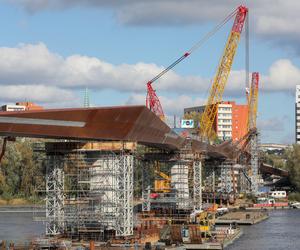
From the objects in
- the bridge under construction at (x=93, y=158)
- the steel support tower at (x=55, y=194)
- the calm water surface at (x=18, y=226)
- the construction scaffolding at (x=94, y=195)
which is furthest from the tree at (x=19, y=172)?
the construction scaffolding at (x=94, y=195)

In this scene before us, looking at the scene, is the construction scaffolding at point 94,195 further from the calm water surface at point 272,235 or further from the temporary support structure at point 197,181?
the temporary support structure at point 197,181

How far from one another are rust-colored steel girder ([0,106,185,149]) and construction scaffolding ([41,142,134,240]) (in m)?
2.70

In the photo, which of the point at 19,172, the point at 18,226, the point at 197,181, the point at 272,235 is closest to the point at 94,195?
the point at 272,235

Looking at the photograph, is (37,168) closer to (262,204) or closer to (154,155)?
(262,204)

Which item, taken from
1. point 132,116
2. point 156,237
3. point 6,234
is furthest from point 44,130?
point 6,234

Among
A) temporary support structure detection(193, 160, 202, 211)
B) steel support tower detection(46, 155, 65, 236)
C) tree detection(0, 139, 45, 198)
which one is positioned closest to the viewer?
steel support tower detection(46, 155, 65, 236)

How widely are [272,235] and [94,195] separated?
3188cm

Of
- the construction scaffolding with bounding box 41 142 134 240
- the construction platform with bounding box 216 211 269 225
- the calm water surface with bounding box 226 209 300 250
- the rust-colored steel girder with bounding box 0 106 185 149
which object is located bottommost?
the calm water surface with bounding box 226 209 300 250

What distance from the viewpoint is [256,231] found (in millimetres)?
113375

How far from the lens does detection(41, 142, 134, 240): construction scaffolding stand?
79938 millimetres

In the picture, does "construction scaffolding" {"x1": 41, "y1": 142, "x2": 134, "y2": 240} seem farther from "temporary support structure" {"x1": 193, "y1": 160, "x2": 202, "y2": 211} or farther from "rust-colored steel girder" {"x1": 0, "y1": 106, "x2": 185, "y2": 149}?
"temporary support structure" {"x1": 193, "y1": 160, "x2": 202, "y2": 211}

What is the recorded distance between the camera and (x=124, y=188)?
7912 cm

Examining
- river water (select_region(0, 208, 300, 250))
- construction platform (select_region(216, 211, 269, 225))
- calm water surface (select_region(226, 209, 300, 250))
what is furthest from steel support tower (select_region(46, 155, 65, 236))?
construction platform (select_region(216, 211, 269, 225))

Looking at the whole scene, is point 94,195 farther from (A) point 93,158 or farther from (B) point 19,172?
(B) point 19,172
